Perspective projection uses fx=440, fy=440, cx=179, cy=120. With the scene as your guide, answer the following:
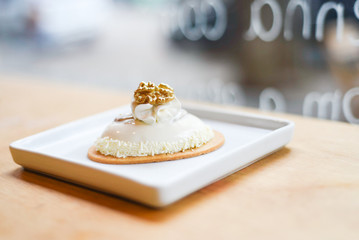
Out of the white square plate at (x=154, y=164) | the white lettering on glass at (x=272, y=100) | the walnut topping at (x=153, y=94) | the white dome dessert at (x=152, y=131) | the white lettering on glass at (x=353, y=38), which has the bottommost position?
the white lettering on glass at (x=272, y=100)

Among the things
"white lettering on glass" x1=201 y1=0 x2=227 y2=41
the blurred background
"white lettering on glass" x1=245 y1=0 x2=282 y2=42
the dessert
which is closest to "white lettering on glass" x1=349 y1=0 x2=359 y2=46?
the blurred background

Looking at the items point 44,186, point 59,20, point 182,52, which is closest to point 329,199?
point 44,186

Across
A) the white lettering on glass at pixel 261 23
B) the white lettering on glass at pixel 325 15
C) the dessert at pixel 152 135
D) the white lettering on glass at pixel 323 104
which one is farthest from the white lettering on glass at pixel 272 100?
the dessert at pixel 152 135

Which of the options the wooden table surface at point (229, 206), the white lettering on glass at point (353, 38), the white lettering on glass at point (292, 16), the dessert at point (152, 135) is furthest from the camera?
the white lettering on glass at point (292, 16)

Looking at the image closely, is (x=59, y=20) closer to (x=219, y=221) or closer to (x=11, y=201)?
(x=11, y=201)

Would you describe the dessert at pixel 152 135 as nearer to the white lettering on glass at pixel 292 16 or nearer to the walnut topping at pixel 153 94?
the walnut topping at pixel 153 94
